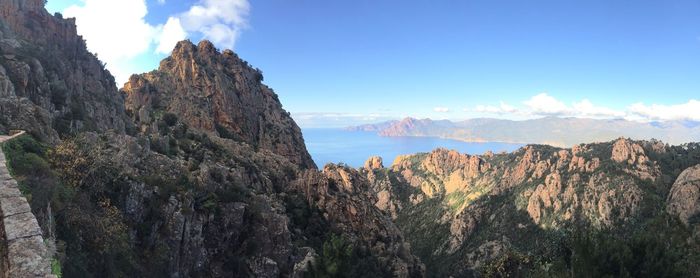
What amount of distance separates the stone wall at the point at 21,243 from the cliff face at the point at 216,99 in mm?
47686

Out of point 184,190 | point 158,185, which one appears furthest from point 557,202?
point 158,185

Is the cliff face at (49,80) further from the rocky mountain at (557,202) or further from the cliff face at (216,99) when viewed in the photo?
the rocky mountain at (557,202)

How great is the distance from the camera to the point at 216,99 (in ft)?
222

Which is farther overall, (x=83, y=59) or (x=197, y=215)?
(x=83, y=59)

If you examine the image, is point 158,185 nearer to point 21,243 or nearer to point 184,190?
point 184,190

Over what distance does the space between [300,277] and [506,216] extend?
133 m

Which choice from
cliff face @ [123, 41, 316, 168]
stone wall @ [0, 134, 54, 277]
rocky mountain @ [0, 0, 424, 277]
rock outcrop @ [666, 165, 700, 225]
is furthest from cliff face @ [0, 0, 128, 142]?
rock outcrop @ [666, 165, 700, 225]

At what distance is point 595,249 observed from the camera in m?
23.0

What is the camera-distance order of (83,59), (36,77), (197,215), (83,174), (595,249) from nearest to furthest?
(83,174)
(595,249)
(197,215)
(36,77)
(83,59)

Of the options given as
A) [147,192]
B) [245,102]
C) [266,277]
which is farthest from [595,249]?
[245,102]

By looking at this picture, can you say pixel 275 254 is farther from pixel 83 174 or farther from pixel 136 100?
pixel 136 100

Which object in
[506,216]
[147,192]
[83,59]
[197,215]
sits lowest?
[506,216]

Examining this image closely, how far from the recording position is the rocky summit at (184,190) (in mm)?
16984

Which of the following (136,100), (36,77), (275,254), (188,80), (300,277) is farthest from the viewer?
(188,80)
